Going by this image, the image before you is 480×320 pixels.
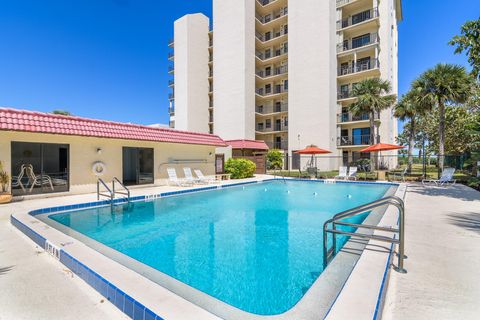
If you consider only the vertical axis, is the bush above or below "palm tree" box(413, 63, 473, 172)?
below

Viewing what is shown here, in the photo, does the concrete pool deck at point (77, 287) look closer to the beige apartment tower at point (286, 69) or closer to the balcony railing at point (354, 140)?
the beige apartment tower at point (286, 69)

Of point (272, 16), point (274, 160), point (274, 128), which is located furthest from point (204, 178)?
point (272, 16)

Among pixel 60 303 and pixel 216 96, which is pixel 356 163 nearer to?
pixel 216 96

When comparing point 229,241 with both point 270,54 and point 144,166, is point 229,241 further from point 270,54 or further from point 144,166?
point 270,54

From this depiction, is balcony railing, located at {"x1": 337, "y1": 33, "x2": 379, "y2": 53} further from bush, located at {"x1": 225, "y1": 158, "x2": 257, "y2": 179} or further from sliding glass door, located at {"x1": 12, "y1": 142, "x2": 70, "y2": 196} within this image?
sliding glass door, located at {"x1": 12, "y1": 142, "x2": 70, "y2": 196}

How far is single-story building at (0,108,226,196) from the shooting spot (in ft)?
28.6

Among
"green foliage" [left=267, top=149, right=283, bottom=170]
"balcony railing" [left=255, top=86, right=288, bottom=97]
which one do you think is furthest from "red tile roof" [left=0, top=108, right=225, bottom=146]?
"balcony railing" [left=255, top=86, right=288, bottom=97]

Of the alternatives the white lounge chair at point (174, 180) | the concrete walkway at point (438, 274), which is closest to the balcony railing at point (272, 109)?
the white lounge chair at point (174, 180)

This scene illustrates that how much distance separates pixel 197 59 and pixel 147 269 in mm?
35350

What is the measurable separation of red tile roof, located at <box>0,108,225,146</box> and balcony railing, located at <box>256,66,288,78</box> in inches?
826

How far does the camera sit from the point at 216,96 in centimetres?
3173

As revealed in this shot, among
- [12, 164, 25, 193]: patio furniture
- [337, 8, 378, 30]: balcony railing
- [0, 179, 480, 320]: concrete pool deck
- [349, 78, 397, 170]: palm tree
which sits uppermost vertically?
[337, 8, 378, 30]: balcony railing

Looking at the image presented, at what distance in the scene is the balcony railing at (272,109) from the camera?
30375mm

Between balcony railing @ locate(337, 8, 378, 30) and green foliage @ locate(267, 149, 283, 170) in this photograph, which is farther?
green foliage @ locate(267, 149, 283, 170)
